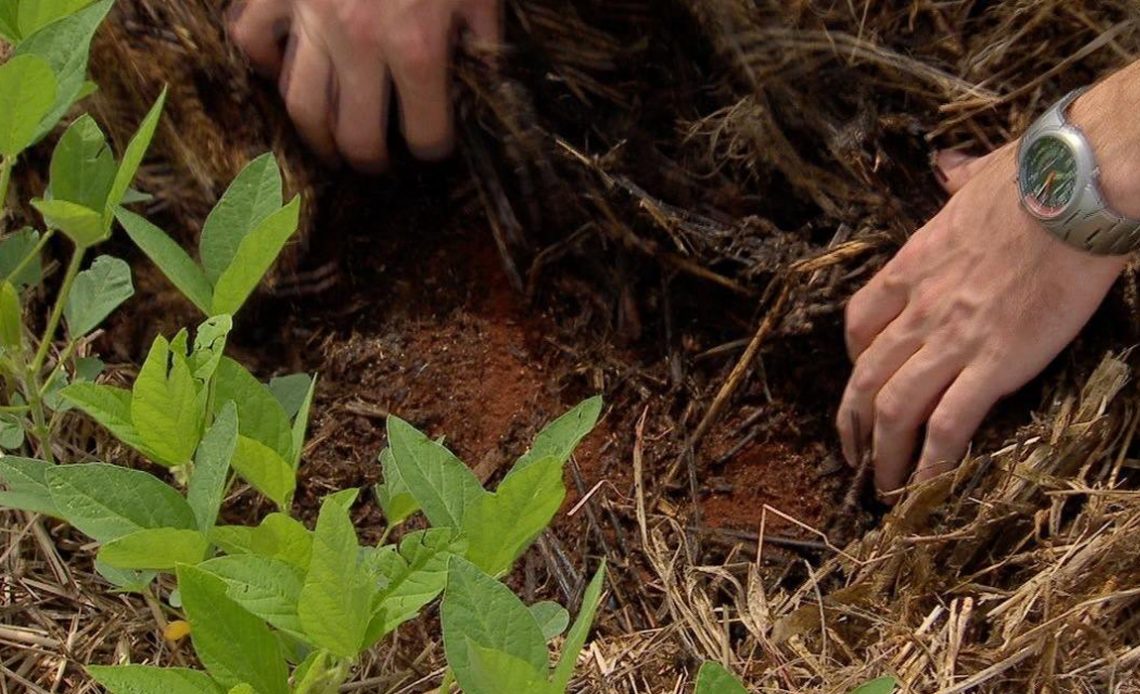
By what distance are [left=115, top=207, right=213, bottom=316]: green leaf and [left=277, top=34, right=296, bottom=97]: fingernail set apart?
0.45m

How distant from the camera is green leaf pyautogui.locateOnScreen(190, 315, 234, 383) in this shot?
2.66 ft

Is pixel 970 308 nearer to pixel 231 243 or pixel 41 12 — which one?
pixel 231 243

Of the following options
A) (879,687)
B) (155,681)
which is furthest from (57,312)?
(879,687)

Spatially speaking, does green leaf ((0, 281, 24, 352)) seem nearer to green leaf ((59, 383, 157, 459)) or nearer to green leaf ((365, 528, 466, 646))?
green leaf ((59, 383, 157, 459))

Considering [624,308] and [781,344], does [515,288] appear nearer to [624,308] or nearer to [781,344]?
[624,308]

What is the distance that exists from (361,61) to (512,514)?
0.67 meters

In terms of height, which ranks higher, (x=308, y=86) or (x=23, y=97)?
(x=23, y=97)

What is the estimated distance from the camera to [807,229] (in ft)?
4.31

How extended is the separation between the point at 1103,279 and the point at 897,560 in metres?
0.35

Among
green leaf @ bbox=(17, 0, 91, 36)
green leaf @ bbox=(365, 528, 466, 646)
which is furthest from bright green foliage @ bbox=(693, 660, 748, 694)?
green leaf @ bbox=(17, 0, 91, 36)

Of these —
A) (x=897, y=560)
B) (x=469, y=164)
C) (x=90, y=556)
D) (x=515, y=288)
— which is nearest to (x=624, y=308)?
(x=515, y=288)

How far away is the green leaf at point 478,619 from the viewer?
2.20ft

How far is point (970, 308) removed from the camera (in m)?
1.17

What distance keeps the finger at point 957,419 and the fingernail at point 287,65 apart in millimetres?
789
